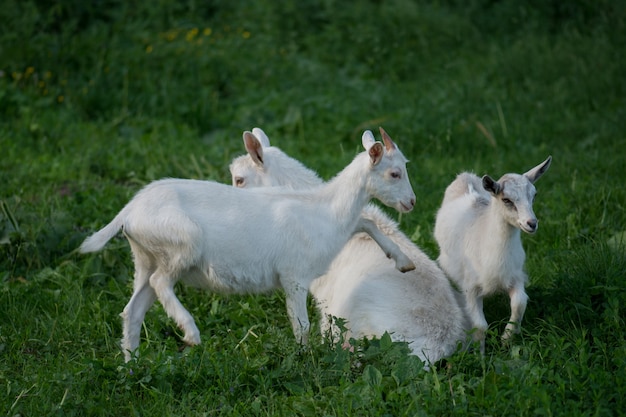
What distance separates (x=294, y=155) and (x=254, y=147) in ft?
9.46

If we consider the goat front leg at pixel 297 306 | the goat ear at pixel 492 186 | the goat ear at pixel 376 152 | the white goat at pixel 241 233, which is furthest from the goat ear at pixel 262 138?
the goat ear at pixel 492 186

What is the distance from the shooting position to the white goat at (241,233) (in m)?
5.29

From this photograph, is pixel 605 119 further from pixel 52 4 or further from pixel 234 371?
pixel 52 4

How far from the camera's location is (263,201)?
18.4 ft

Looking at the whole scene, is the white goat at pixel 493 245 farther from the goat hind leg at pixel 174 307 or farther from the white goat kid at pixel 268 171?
the goat hind leg at pixel 174 307

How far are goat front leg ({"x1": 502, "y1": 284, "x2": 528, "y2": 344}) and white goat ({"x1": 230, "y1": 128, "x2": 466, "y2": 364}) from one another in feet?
0.93

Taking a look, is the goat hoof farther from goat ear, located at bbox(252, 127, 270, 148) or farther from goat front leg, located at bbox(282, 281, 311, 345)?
goat ear, located at bbox(252, 127, 270, 148)

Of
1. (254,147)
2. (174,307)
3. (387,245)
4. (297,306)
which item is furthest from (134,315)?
(387,245)

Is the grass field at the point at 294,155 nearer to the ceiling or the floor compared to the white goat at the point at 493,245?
nearer to the floor

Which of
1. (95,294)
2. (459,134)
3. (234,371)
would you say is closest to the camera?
(234,371)

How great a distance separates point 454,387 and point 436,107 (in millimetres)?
5802

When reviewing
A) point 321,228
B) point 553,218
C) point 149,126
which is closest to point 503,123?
point 553,218

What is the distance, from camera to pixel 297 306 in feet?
18.1

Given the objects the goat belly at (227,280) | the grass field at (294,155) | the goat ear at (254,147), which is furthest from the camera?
the goat ear at (254,147)
